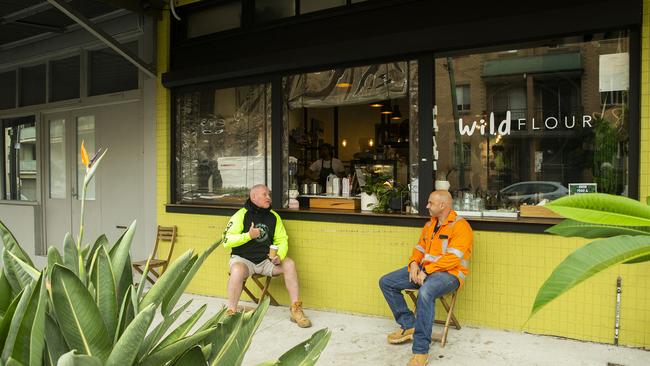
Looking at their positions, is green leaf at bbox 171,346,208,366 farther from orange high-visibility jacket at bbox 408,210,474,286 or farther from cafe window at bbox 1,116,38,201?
cafe window at bbox 1,116,38,201

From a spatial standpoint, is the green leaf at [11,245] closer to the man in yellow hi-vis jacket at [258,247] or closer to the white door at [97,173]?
the man in yellow hi-vis jacket at [258,247]

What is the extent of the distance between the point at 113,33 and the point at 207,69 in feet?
5.94

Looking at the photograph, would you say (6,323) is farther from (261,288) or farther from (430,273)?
(261,288)

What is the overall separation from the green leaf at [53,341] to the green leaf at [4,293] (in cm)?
21

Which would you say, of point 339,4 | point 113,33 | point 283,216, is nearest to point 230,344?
point 283,216

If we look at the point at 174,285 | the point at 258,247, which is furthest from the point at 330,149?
the point at 174,285

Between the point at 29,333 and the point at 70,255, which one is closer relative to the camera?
the point at 29,333

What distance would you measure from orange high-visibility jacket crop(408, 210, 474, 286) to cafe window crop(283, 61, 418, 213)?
784 millimetres

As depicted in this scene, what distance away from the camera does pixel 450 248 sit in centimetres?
372

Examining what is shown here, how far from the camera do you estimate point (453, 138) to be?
4445 mm

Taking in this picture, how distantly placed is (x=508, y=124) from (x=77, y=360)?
12.9 ft

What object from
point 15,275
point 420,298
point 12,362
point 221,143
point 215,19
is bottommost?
point 420,298

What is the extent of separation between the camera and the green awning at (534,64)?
3984 mm

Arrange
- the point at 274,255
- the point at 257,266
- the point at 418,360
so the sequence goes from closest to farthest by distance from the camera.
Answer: the point at 418,360, the point at 274,255, the point at 257,266
